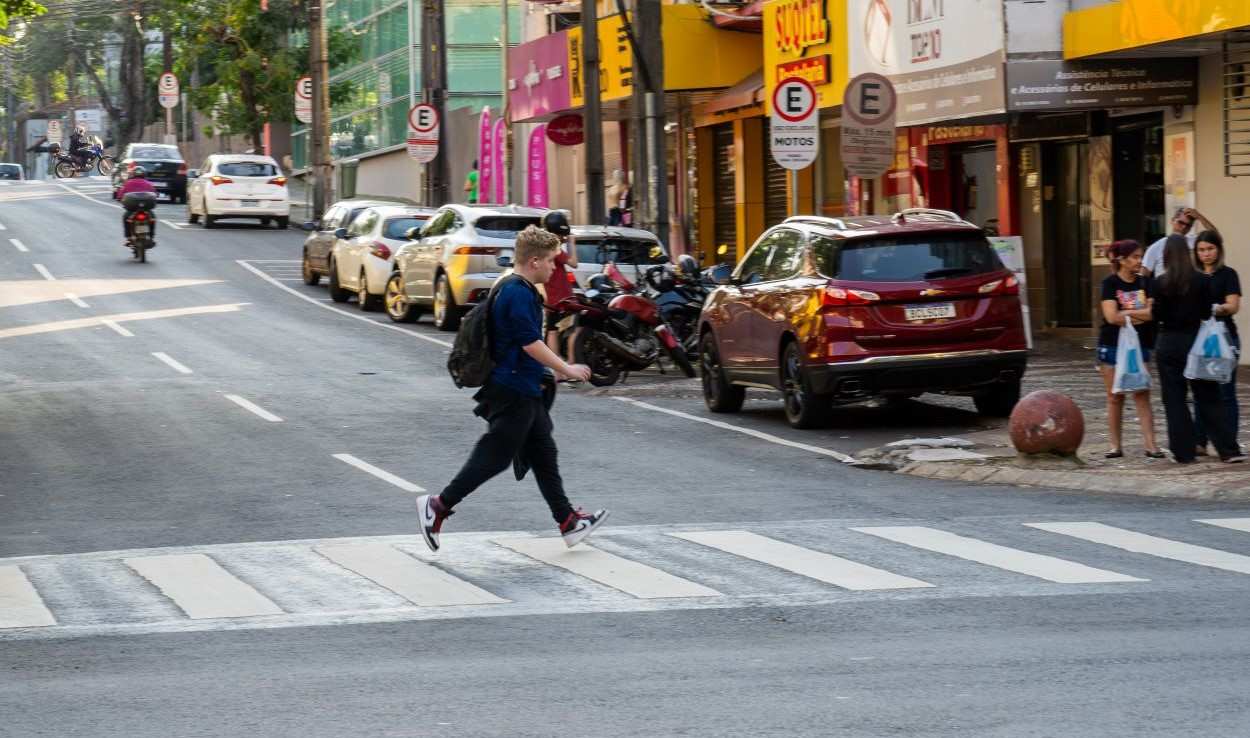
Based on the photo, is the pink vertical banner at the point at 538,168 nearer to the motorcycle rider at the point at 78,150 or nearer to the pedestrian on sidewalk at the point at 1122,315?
the pedestrian on sidewalk at the point at 1122,315

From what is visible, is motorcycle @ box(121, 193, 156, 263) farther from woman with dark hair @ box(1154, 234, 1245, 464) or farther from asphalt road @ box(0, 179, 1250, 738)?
woman with dark hair @ box(1154, 234, 1245, 464)

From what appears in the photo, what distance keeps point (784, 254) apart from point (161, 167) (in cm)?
4721

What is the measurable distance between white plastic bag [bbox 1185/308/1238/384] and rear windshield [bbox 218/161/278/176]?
39516mm

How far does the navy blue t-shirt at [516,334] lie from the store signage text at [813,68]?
62.4ft

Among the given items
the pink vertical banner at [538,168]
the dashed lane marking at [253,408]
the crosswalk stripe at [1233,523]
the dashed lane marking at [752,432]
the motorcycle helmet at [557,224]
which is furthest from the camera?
the pink vertical banner at [538,168]

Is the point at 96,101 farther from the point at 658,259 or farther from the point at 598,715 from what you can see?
the point at 598,715

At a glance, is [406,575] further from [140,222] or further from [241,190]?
[241,190]

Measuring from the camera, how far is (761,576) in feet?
33.4

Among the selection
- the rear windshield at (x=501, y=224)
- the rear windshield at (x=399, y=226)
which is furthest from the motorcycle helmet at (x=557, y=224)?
the rear windshield at (x=399, y=226)

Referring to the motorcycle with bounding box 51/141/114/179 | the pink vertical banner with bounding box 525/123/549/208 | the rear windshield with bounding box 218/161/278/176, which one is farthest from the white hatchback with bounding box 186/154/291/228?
the motorcycle with bounding box 51/141/114/179

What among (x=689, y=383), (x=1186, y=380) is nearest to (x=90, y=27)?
(x=689, y=383)

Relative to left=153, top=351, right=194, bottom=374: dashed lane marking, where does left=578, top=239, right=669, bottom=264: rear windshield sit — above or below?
above

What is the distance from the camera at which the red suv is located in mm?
17047

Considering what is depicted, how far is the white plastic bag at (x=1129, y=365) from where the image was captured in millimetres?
14469
